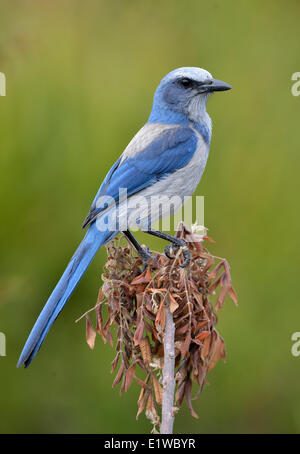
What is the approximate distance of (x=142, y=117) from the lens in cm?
364

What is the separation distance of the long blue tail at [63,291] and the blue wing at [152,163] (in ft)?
0.54

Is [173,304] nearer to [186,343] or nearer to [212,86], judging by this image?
[186,343]

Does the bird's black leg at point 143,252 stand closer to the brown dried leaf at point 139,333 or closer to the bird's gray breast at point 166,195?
the bird's gray breast at point 166,195

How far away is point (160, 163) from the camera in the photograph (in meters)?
2.88

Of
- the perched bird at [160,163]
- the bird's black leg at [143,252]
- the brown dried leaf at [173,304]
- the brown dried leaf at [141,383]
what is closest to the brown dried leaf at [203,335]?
the brown dried leaf at [173,304]

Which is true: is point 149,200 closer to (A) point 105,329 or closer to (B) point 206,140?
(B) point 206,140

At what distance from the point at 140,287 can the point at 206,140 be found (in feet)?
3.77

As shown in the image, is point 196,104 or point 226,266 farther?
point 196,104

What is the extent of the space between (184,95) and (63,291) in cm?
122

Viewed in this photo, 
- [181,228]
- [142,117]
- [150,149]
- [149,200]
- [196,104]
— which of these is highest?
[142,117]

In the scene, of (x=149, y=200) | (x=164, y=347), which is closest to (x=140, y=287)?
(x=164, y=347)

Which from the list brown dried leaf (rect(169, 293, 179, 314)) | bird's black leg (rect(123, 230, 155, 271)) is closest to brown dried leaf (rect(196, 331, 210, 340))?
brown dried leaf (rect(169, 293, 179, 314))

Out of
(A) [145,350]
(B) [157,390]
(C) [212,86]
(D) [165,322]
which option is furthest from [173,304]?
(C) [212,86]

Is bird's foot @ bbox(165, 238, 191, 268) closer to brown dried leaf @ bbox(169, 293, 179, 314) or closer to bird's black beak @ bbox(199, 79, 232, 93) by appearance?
brown dried leaf @ bbox(169, 293, 179, 314)
